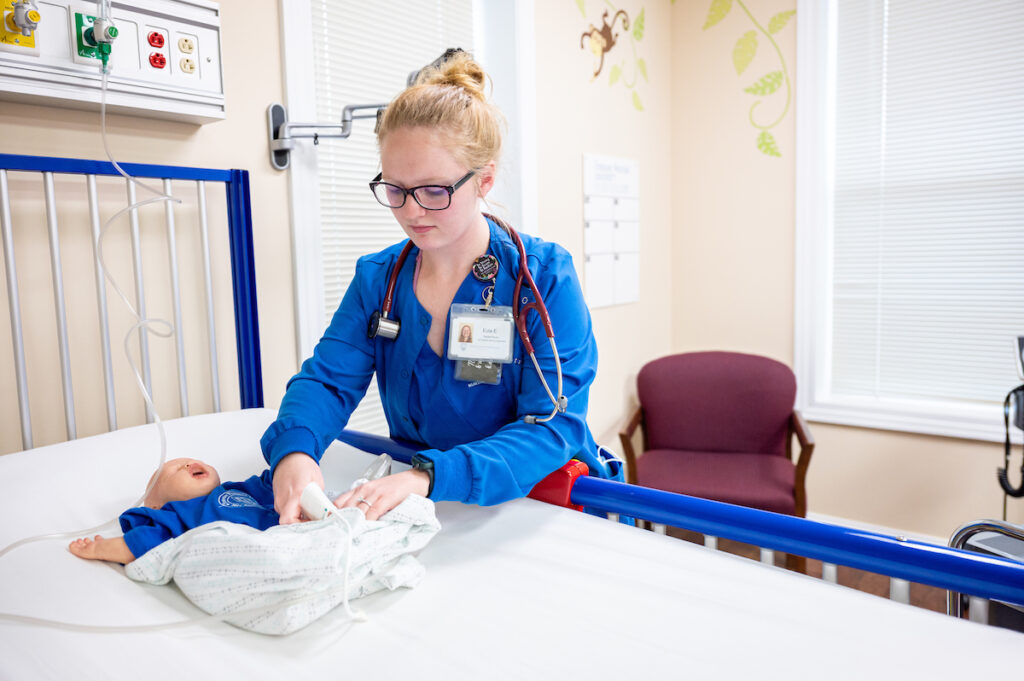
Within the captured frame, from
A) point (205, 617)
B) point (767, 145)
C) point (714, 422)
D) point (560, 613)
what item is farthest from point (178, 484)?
point (767, 145)

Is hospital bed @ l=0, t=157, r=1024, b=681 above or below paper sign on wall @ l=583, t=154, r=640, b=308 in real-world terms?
below

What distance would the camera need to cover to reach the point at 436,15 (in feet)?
7.75

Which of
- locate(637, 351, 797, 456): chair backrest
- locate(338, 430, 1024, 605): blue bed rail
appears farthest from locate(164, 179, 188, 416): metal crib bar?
locate(637, 351, 797, 456): chair backrest

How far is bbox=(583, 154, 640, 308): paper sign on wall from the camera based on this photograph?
106 inches

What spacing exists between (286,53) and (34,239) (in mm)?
727

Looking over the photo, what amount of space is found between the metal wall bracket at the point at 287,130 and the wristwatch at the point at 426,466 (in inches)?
36.9

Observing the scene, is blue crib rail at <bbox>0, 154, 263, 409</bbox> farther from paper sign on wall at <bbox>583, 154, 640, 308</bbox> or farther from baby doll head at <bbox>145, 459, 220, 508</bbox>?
paper sign on wall at <bbox>583, 154, 640, 308</bbox>

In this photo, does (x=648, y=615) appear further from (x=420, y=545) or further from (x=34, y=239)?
(x=34, y=239)

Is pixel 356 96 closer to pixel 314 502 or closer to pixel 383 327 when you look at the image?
pixel 383 327

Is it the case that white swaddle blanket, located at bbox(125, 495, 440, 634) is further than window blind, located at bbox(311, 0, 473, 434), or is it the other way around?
window blind, located at bbox(311, 0, 473, 434)

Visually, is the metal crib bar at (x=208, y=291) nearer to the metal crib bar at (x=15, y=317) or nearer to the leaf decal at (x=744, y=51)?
the metal crib bar at (x=15, y=317)

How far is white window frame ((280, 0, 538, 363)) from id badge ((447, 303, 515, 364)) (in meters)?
0.71

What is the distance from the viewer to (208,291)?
1.54 m

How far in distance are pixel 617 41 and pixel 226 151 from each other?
182 centimetres
